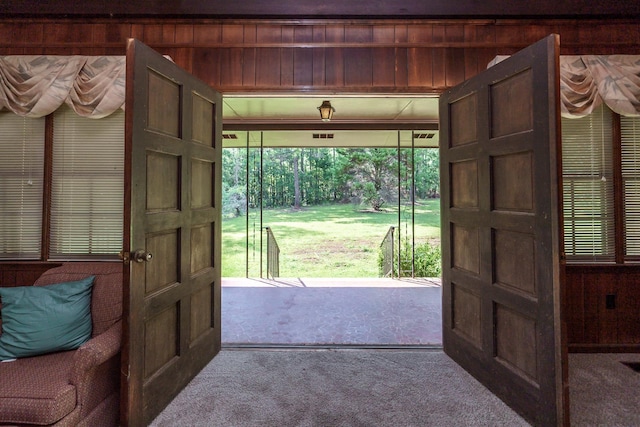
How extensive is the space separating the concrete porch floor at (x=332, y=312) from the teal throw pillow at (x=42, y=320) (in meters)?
1.22

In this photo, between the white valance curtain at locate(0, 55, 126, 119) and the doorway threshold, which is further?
the doorway threshold

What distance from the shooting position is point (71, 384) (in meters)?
1.50

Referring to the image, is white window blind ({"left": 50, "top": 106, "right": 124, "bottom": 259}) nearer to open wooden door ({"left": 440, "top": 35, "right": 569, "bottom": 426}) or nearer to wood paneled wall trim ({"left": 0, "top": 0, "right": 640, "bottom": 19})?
wood paneled wall trim ({"left": 0, "top": 0, "right": 640, "bottom": 19})

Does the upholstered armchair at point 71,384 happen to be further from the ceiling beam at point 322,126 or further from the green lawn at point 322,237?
the green lawn at point 322,237

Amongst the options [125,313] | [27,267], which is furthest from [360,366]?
[27,267]

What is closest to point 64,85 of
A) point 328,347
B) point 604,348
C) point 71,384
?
point 71,384

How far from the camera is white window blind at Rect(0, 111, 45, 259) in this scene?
8.63 feet

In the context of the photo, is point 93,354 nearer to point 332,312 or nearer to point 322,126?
point 332,312

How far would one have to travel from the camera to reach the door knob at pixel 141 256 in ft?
5.59

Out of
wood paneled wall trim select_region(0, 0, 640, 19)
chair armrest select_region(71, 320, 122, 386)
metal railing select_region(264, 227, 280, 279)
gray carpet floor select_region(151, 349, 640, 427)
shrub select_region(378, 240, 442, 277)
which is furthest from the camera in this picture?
shrub select_region(378, 240, 442, 277)

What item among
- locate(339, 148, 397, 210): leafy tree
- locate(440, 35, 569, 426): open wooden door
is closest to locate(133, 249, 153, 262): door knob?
→ locate(440, 35, 569, 426): open wooden door

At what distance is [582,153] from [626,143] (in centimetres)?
39

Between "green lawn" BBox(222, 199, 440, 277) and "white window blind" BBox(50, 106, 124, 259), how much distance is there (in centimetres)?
561

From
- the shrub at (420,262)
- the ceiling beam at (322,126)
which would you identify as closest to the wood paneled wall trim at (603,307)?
the ceiling beam at (322,126)
